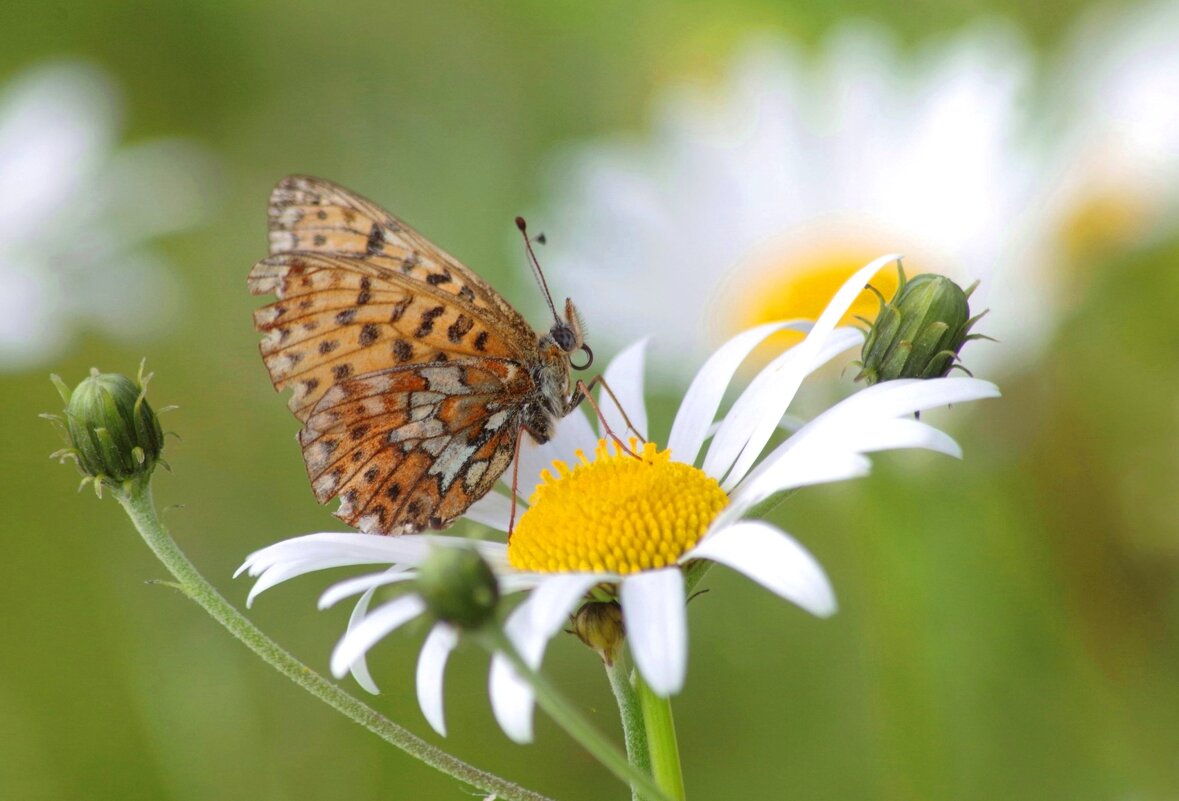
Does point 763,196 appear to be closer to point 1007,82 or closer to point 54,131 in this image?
point 1007,82

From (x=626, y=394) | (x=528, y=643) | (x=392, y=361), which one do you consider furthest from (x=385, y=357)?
(x=528, y=643)

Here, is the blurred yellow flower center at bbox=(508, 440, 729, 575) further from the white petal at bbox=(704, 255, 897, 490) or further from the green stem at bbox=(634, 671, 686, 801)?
the green stem at bbox=(634, 671, 686, 801)

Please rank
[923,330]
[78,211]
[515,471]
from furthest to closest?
[78,211]
[515,471]
[923,330]

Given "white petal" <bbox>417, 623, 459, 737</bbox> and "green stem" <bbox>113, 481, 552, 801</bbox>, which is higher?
"white petal" <bbox>417, 623, 459, 737</bbox>

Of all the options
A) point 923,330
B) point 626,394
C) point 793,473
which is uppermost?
point 923,330

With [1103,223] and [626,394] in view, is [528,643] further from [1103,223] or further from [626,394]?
[1103,223]

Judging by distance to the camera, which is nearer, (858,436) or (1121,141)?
(858,436)

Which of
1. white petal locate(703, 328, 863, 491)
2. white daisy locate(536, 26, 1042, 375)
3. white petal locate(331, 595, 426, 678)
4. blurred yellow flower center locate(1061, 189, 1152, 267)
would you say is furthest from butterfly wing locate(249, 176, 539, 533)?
blurred yellow flower center locate(1061, 189, 1152, 267)
